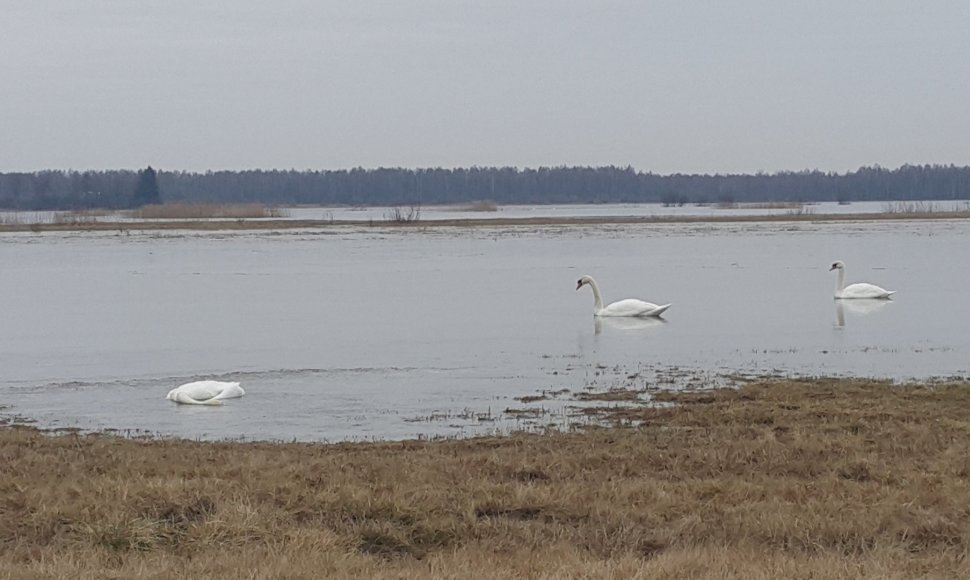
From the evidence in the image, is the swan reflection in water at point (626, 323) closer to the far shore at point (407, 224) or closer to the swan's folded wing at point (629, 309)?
the swan's folded wing at point (629, 309)

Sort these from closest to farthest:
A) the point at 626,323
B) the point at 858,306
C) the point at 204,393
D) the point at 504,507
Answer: the point at 504,507 → the point at 204,393 → the point at 626,323 → the point at 858,306

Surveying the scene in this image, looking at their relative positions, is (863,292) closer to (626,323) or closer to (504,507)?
(626,323)

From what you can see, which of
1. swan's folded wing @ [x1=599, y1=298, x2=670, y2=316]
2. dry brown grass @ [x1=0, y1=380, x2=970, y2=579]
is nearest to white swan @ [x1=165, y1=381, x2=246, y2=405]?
dry brown grass @ [x1=0, y1=380, x2=970, y2=579]

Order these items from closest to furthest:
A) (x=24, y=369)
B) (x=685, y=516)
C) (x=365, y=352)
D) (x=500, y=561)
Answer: (x=500, y=561) → (x=685, y=516) → (x=24, y=369) → (x=365, y=352)

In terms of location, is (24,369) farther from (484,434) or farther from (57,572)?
(57,572)

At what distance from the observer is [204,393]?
12398 mm

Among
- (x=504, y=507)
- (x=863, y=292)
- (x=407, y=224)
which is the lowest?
(x=407, y=224)

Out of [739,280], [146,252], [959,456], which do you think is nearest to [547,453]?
[959,456]

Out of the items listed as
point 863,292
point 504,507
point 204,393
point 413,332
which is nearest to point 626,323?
point 413,332

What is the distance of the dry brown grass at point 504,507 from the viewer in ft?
18.4

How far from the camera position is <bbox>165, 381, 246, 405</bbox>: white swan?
12.4 meters

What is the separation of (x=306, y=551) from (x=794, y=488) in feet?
10.2

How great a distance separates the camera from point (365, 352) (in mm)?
16391

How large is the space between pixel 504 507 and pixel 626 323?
13.6 m
